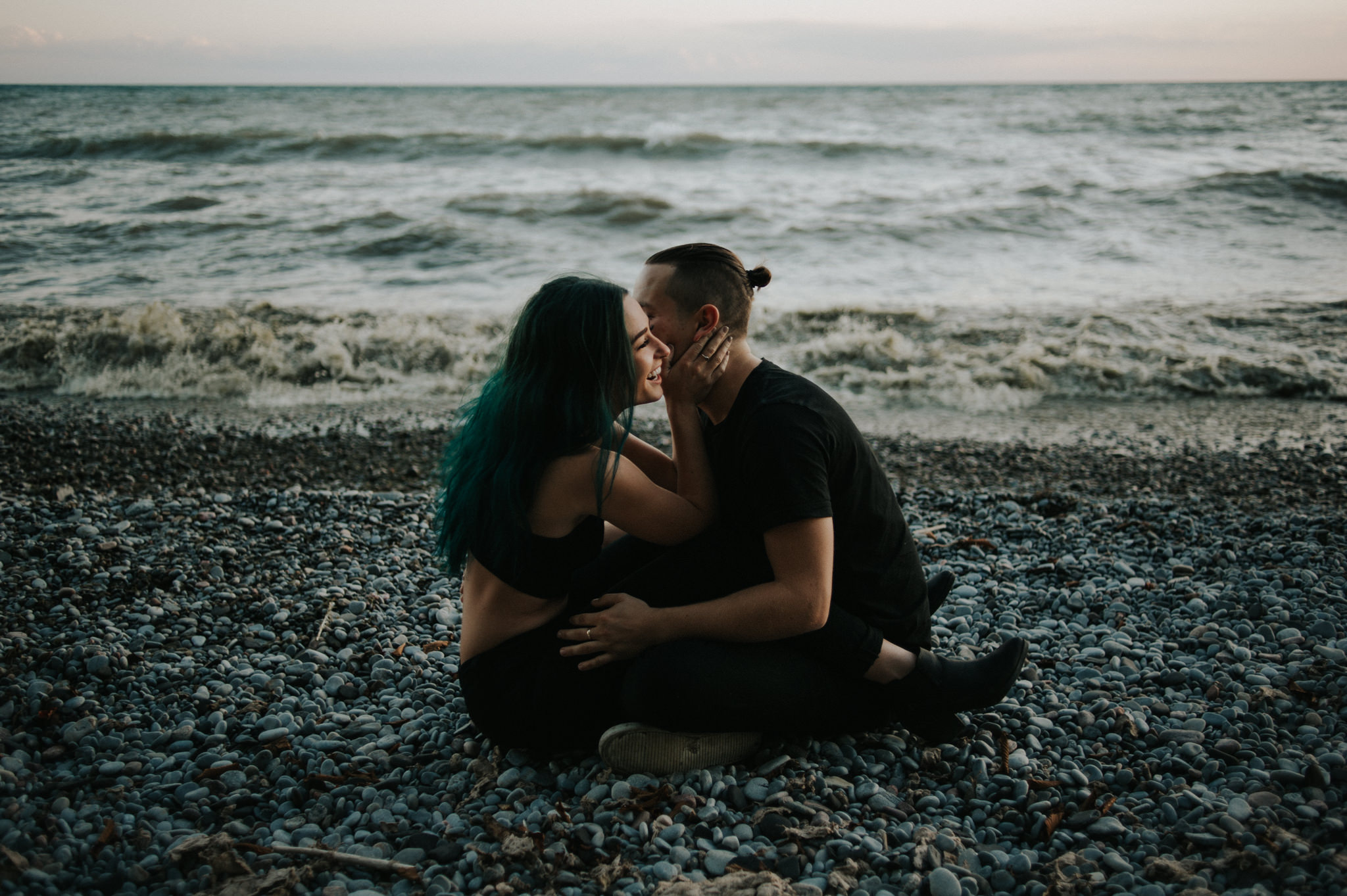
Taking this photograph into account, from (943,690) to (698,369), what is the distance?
137 centimetres

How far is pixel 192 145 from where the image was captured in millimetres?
23359

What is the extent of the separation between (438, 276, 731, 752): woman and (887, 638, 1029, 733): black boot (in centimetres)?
91

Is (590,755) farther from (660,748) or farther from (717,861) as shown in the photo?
(717,861)

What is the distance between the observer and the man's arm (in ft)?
7.97

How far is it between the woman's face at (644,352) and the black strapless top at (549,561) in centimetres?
44

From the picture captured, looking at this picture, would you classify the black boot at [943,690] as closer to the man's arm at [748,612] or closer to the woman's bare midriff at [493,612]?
the man's arm at [748,612]

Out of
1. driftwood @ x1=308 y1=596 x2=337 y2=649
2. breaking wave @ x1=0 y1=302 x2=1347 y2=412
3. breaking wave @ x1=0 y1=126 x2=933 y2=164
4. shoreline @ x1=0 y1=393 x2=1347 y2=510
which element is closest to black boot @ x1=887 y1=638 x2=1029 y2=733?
driftwood @ x1=308 y1=596 x2=337 y2=649

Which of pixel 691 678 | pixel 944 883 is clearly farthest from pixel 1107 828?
pixel 691 678

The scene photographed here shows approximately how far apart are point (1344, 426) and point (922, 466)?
14.1 feet

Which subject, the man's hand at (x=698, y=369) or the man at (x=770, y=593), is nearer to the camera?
the man at (x=770, y=593)

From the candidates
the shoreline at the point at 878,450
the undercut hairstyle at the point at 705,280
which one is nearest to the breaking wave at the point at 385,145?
the shoreline at the point at 878,450

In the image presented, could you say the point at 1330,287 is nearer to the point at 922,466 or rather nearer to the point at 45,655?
the point at 922,466

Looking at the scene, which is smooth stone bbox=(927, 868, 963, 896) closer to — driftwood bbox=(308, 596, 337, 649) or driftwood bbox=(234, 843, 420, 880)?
driftwood bbox=(234, 843, 420, 880)

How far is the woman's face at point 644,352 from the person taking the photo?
2553 mm
